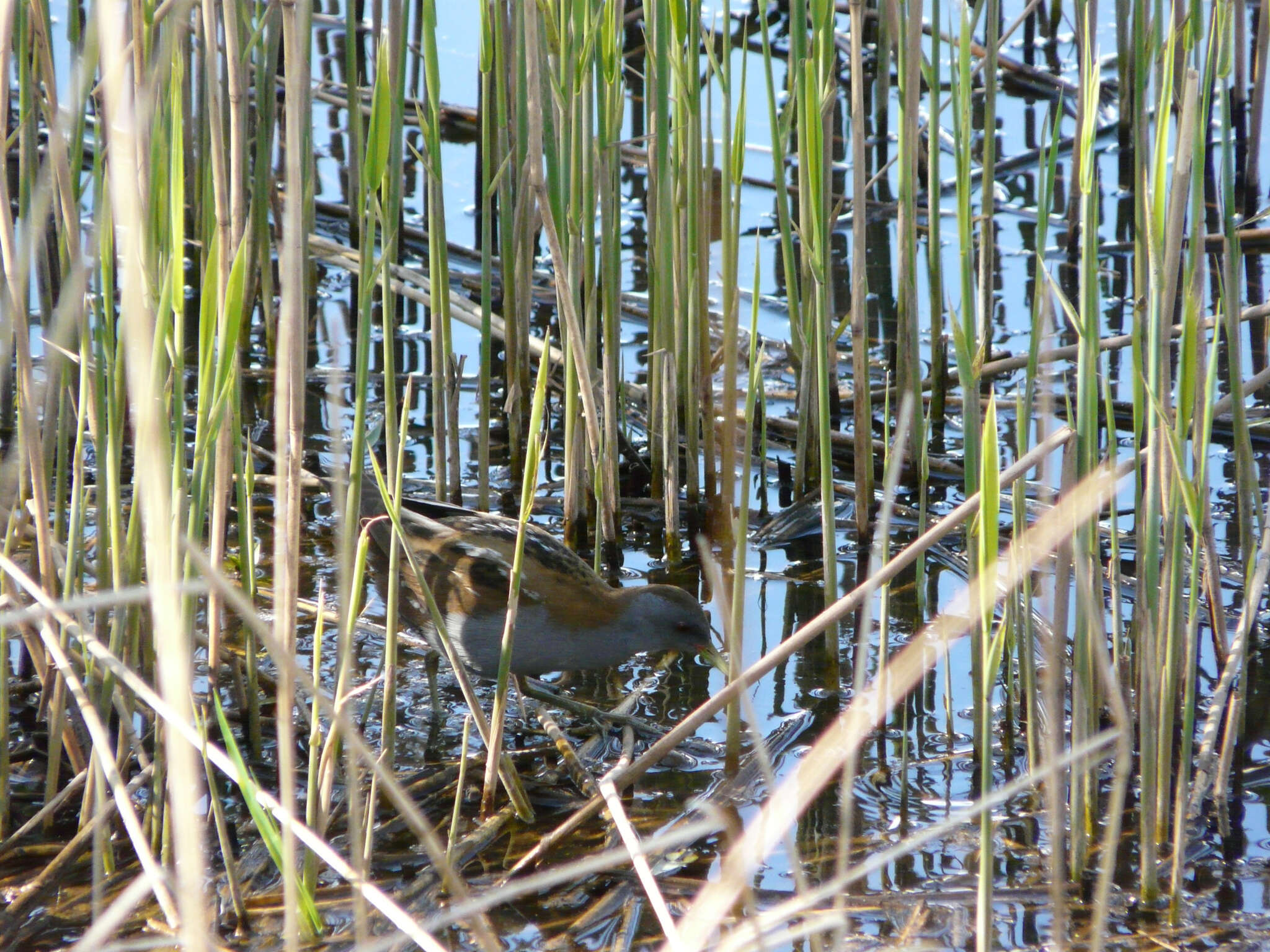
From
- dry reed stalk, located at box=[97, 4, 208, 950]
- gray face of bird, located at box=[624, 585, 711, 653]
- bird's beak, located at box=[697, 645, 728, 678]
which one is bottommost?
bird's beak, located at box=[697, 645, 728, 678]

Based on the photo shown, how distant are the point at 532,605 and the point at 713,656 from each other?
19.0 inches

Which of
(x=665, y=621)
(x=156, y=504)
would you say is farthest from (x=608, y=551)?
(x=156, y=504)

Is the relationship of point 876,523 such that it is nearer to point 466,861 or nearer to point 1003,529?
point 1003,529

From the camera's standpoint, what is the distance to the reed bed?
205cm

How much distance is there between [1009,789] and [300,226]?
4.30 feet

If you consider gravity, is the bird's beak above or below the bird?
below

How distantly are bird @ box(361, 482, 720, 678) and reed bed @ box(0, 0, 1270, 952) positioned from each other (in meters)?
0.11

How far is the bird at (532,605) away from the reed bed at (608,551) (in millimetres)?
105

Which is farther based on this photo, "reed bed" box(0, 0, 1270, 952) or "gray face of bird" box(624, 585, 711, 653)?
"gray face of bird" box(624, 585, 711, 653)

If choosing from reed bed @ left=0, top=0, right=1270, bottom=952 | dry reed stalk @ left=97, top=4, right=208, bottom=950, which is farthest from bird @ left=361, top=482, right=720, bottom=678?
dry reed stalk @ left=97, top=4, right=208, bottom=950

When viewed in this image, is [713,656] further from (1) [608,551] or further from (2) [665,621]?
(1) [608,551]

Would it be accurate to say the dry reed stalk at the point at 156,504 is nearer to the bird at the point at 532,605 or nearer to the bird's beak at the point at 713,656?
the bird at the point at 532,605

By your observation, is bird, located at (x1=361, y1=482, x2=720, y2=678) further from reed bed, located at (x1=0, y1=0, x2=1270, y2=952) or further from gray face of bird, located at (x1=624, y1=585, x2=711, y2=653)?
reed bed, located at (x1=0, y1=0, x2=1270, y2=952)

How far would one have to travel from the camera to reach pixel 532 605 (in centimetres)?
336
